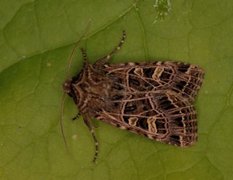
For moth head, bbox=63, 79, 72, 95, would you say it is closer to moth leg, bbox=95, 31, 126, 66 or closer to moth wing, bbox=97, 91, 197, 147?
moth leg, bbox=95, 31, 126, 66

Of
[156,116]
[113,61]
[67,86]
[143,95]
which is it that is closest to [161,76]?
[143,95]

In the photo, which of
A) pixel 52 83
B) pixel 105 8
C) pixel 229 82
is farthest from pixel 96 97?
pixel 229 82

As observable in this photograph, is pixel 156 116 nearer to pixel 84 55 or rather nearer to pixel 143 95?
pixel 143 95

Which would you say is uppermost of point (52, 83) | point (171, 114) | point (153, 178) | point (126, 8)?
point (126, 8)

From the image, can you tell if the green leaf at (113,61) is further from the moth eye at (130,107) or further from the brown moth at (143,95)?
the moth eye at (130,107)

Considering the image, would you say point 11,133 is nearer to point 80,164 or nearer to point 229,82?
point 80,164

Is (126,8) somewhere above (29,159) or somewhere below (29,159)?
above
